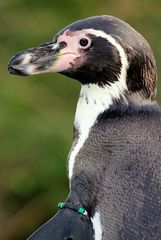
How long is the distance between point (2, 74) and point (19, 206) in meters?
0.92

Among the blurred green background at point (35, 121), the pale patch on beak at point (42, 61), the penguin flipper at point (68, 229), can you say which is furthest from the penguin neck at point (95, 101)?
the blurred green background at point (35, 121)

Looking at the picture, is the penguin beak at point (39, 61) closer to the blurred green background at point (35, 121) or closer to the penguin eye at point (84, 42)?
the penguin eye at point (84, 42)

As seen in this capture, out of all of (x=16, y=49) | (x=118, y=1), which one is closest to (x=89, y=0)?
Result: (x=118, y=1)

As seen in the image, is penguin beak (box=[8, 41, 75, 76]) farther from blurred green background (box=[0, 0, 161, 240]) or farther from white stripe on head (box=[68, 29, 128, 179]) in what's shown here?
blurred green background (box=[0, 0, 161, 240])

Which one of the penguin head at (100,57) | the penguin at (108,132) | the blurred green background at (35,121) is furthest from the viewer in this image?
the blurred green background at (35,121)

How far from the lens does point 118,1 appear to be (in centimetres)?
788

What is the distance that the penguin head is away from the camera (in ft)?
9.49

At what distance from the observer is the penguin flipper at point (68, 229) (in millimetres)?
2812

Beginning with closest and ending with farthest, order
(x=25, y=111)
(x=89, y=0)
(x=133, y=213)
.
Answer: (x=133, y=213)
(x=25, y=111)
(x=89, y=0)

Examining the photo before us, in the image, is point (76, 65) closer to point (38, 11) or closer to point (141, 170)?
point (141, 170)

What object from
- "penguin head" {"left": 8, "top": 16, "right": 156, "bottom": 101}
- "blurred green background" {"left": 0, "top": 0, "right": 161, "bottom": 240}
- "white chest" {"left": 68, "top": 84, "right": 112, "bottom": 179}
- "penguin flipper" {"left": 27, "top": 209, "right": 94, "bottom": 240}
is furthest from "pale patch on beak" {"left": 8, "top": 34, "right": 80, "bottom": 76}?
"blurred green background" {"left": 0, "top": 0, "right": 161, "bottom": 240}

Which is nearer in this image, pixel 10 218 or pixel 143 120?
pixel 143 120

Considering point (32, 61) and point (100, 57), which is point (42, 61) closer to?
point (32, 61)

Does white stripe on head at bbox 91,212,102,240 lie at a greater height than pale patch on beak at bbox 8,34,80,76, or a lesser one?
lesser
